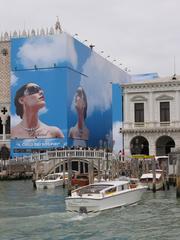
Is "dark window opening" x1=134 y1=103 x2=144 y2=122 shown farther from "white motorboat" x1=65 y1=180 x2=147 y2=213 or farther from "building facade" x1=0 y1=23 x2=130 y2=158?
"white motorboat" x1=65 y1=180 x2=147 y2=213

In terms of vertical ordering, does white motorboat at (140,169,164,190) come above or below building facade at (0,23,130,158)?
below

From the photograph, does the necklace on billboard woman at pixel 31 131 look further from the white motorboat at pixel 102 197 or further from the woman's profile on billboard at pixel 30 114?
the white motorboat at pixel 102 197

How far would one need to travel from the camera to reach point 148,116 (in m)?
41.2

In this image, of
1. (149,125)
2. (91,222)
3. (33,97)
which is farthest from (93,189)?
(33,97)

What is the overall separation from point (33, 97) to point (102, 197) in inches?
1162

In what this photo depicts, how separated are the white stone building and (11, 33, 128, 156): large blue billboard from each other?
742 centimetres

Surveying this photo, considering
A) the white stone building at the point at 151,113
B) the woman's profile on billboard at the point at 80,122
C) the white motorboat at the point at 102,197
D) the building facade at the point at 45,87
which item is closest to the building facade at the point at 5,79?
the building facade at the point at 45,87

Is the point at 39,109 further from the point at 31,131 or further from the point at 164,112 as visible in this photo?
the point at 164,112

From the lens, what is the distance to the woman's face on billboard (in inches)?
1890

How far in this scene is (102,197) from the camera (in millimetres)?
19594

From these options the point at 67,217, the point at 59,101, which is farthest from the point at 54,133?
the point at 67,217

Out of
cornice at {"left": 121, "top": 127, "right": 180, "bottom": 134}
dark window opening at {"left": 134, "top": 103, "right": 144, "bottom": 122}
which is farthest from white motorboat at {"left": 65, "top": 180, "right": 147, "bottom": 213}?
dark window opening at {"left": 134, "top": 103, "right": 144, "bottom": 122}

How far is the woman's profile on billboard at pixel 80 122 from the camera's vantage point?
49.2 metres

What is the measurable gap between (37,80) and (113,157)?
14.5 m
